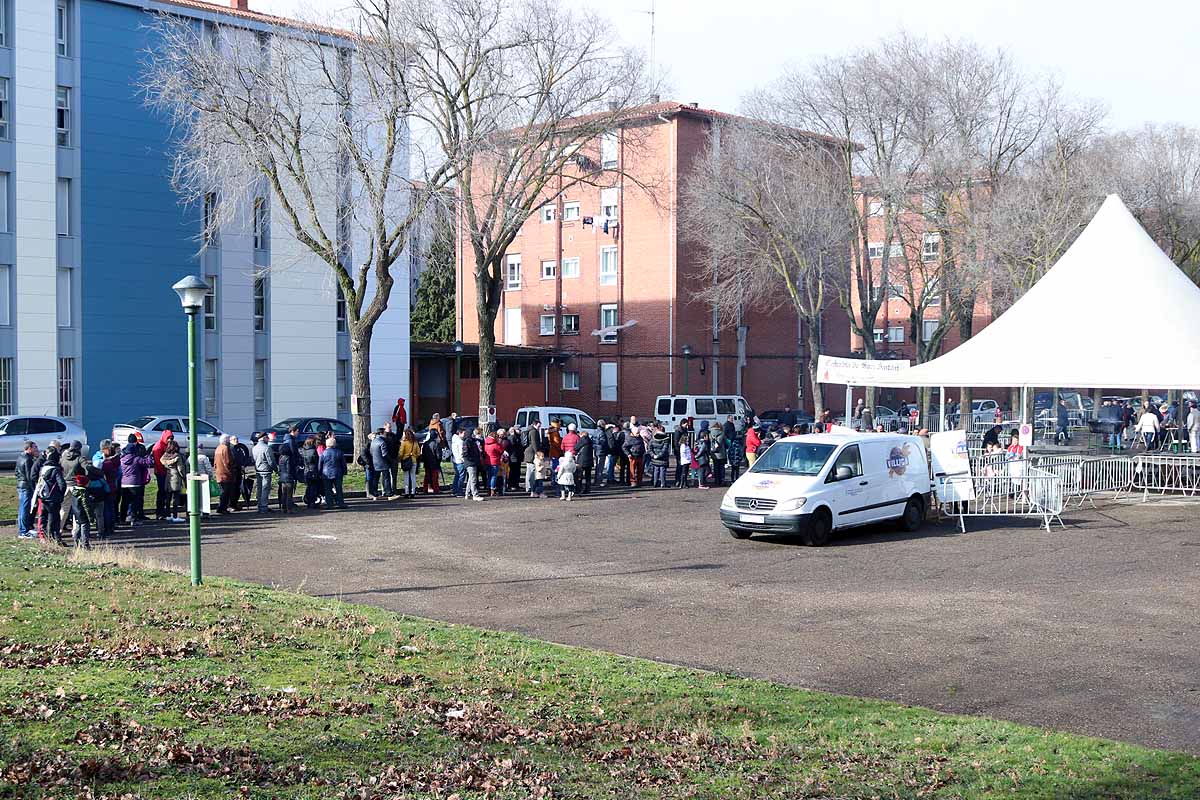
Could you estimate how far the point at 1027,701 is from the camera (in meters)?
9.10

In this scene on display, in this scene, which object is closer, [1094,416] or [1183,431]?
[1183,431]

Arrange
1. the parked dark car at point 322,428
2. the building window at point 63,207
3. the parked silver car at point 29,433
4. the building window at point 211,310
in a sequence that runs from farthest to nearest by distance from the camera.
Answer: the building window at point 211,310
the building window at point 63,207
the parked dark car at point 322,428
the parked silver car at point 29,433

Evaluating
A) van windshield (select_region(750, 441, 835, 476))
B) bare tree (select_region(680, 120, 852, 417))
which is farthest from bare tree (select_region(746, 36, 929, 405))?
van windshield (select_region(750, 441, 835, 476))

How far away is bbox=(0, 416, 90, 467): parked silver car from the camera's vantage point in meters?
30.7

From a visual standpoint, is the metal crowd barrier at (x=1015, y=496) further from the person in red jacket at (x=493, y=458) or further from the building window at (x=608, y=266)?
the building window at (x=608, y=266)

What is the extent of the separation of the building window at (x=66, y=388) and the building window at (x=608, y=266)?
26.0 m

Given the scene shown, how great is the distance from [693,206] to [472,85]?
1673cm

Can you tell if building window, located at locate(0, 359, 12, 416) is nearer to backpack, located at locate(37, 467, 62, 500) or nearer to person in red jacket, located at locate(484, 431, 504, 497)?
person in red jacket, located at locate(484, 431, 504, 497)

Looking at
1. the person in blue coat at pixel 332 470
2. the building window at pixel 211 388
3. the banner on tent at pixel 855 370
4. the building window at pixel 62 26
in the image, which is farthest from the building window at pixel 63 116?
the banner on tent at pixel 855 370

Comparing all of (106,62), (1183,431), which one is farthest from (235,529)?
(1183,431)

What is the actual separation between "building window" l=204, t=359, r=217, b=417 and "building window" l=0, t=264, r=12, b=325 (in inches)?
270

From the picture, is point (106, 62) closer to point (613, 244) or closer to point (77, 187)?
point (77, 187)

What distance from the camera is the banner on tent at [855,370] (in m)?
28.0

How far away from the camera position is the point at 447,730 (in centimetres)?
732
